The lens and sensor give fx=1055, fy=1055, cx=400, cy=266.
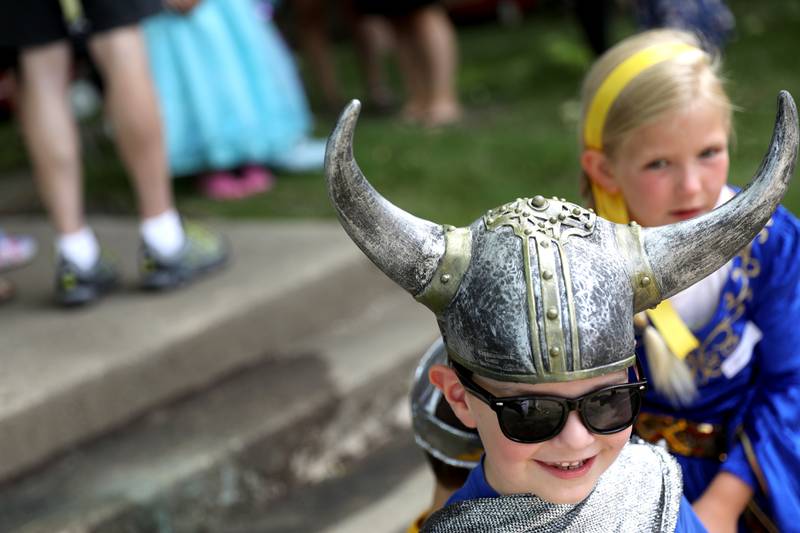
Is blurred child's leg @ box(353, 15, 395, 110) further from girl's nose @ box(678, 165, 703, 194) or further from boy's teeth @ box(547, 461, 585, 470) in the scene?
boy's teeth @ box(547, 461, 585, 470)

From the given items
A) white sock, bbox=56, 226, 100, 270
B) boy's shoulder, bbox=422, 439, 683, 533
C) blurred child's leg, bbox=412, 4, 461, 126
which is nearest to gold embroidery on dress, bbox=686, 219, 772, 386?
boy's shoulder, bbox=422, 439, 683, 533

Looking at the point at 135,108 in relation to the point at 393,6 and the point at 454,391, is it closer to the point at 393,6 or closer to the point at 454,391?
the point at 454,391

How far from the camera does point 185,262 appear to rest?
12.2ft

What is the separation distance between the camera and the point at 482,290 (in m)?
1.48

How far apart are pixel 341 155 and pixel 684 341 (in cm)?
83

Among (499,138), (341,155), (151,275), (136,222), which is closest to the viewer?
(341,155)

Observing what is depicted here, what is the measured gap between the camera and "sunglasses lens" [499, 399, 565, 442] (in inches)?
57.9

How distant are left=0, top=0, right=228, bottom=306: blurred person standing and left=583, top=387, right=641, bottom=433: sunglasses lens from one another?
2.35 meters

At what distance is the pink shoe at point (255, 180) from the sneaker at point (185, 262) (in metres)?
1.31

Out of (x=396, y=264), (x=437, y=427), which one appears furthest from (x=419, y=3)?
(x=396, y=264)

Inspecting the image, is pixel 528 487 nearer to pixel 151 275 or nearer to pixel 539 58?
pixel 151 275

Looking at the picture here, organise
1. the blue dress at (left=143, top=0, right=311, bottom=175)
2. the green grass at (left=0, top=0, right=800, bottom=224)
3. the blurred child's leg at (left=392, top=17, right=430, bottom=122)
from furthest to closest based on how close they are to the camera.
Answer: the blurred child's leg at (left=392, top=17, right=430, bottom=122) < the blue dress at (left=143, top=0, right=311, bottom=175) < the green grass at (left=0, top=0, right=800, bottom=224)

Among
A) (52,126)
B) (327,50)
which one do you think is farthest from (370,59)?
(52,126)

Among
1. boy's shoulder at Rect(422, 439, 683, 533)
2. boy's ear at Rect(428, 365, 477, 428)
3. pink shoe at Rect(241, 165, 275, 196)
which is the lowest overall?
pink shoe at Rect(241, 165, 275, 196)
